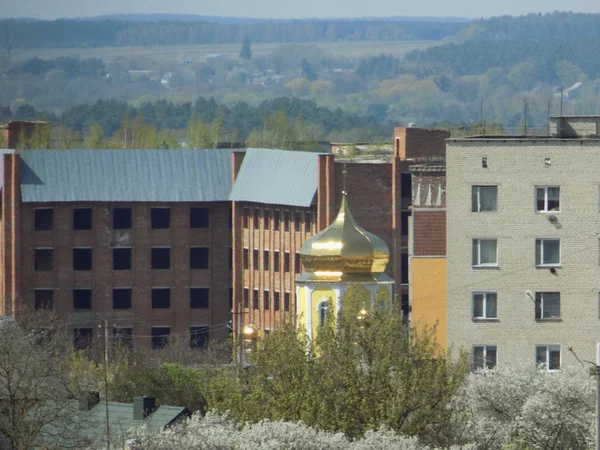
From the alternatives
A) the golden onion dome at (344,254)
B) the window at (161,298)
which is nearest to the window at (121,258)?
the window at (161,298)

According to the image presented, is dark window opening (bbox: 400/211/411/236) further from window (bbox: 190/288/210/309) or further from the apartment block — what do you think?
the apartment block

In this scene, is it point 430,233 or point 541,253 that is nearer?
point 541,253

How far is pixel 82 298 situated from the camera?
5320 inches

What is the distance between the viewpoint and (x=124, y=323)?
133375 mm

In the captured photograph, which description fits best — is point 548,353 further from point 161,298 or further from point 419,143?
point 161,298

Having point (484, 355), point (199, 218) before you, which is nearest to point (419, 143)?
point (199, 218)

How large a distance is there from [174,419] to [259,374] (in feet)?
30.0

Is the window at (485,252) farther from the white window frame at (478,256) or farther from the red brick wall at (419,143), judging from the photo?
the red brick wall at (419,143)

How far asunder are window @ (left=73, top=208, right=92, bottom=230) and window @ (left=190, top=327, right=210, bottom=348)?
328 inches

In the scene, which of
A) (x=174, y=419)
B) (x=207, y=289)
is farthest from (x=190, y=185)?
(x=174, y=419)

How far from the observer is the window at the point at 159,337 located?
13209cm

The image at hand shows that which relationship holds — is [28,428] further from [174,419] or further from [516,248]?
[516,248]

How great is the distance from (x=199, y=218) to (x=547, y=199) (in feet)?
180

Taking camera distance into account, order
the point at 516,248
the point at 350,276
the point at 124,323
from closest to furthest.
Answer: the point at 350,276
the point at 516,248
the point at 124,323
